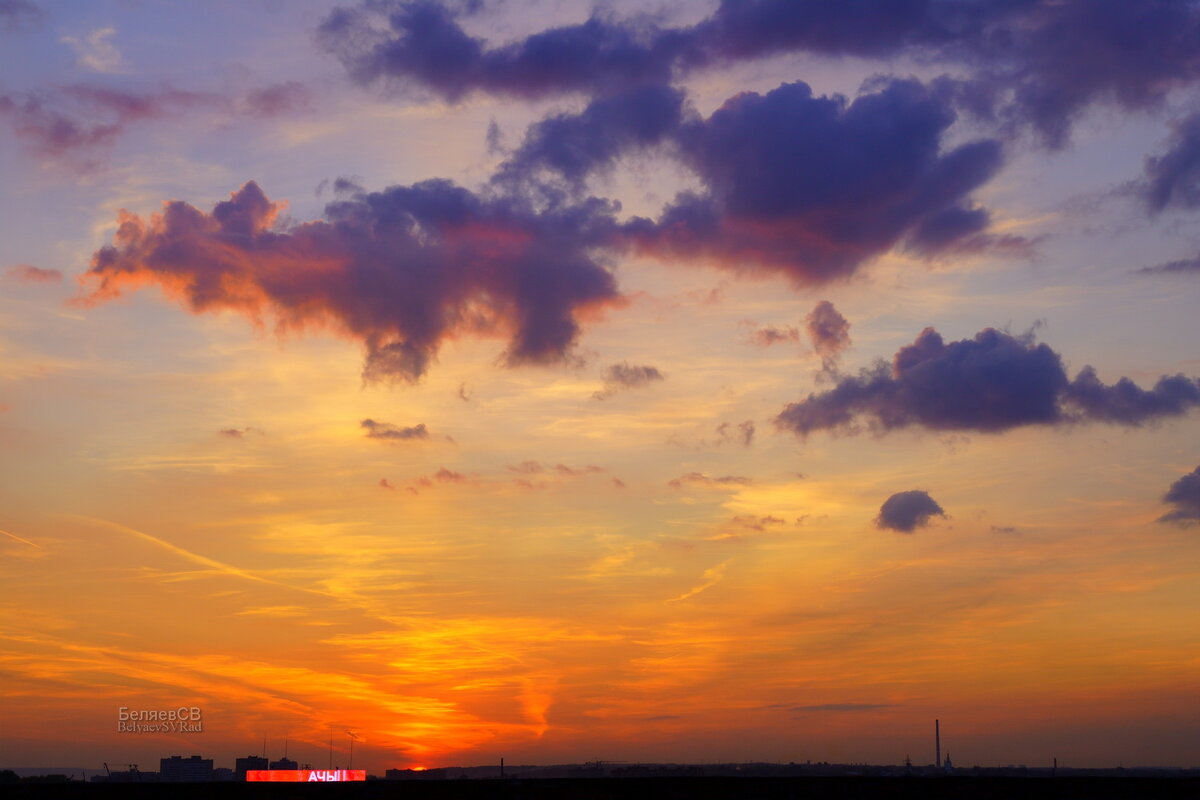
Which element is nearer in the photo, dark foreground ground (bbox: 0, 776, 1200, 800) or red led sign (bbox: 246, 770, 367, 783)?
dark foreground ground (bbox: 0, 776, 1200, 800)

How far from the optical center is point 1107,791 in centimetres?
11600

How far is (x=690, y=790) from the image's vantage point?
388ft

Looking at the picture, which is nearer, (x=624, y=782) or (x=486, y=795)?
(x=486, y=795)

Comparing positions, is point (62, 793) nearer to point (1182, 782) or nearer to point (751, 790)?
point (751, 790)

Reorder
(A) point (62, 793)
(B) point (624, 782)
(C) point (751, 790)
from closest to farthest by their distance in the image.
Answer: (A) point (62, 793)
(C) point (751, 790)
(B) point (624, 782)

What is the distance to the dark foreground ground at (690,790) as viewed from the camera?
110438 mm

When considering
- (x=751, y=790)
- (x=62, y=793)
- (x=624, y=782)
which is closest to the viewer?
(x=62, y=793)

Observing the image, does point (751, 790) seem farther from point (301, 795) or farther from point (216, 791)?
point (216, 791)

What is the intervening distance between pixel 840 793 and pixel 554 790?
28126 millimetres

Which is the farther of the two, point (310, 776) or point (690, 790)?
point (310, 776)

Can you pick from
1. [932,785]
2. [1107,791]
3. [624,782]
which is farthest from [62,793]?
[1107,791]

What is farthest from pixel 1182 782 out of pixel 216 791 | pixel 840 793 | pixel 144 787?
pixel 144 787

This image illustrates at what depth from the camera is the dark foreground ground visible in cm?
11044

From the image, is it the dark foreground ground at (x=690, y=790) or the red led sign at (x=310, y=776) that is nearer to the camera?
the dark foreground ground at (x=690, y=790)
